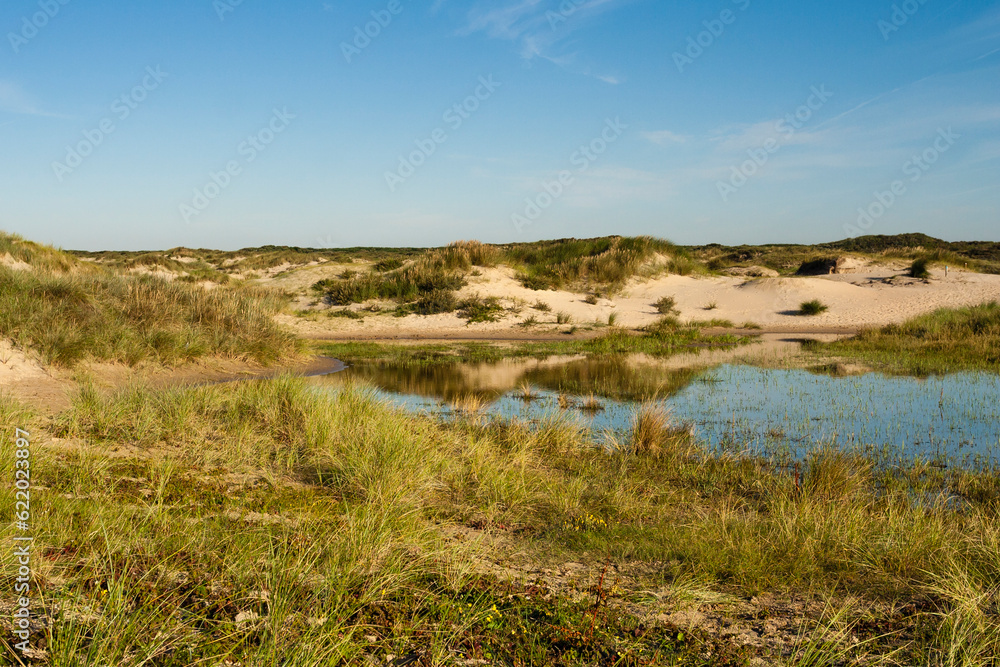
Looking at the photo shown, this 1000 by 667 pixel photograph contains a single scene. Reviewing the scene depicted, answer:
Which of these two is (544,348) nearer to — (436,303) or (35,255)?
(436,303)

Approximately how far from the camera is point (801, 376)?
1309 cm

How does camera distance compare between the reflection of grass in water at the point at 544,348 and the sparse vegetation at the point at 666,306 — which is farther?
the sparse vegetation at the point at 666,306

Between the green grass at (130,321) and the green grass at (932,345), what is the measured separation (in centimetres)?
1417

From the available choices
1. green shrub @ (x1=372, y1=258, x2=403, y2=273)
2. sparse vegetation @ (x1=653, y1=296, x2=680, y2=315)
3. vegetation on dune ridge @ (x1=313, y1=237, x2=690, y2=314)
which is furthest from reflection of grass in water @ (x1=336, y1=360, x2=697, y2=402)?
green shrub @ (x1=372, y1=258, x2=403, y2=273)

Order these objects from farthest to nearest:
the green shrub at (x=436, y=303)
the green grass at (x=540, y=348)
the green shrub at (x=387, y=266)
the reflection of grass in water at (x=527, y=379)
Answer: the green shrub at (x=387, y=266)
the green shrub at (x=436, y=303)
the green grass at (x=540, y=348)
the reflection of grass in water at (x=527, y=379)

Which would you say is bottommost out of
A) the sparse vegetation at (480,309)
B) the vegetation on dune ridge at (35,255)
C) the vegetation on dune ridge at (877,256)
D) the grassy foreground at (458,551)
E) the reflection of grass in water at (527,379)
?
the reflection of grass in water at (527,379)

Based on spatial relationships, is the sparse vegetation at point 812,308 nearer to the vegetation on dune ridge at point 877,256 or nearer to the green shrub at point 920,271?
the green shrub at point 920,271

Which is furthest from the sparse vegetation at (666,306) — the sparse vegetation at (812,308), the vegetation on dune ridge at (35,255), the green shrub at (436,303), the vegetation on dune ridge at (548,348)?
the vegetation on dune ridge at (35,255)

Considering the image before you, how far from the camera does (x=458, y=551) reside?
12.8ft

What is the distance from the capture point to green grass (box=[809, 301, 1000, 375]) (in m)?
14.6

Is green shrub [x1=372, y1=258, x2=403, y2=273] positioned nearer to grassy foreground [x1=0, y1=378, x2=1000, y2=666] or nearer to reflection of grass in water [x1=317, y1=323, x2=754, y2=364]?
reflection of grass in water [x1=317, y1=323, x2=754, y2=364]

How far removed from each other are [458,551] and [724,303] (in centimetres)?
2570

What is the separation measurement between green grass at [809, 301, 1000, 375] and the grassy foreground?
31.8 ft

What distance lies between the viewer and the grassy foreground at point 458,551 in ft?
9.73
